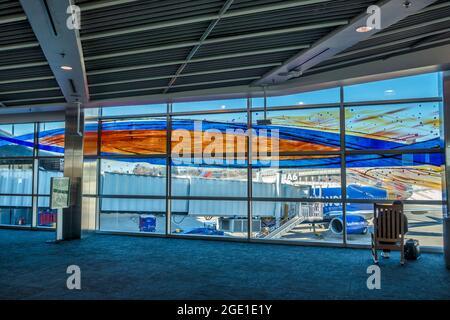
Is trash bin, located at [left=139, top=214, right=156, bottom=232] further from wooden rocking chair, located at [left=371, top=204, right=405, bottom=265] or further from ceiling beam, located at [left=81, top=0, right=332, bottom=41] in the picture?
ceiling beam, located at [left=81, top=0, right=332, bottom=41]

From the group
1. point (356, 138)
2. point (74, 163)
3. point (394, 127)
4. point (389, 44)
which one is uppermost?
point (389, 44)

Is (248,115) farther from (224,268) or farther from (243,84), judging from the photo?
(224,268)

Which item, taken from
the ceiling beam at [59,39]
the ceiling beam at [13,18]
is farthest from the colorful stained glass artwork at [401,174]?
the ceiling beam at [13,18]

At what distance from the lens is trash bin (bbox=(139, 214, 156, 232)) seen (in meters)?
10.6

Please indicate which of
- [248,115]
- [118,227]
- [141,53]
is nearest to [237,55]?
[141,53]

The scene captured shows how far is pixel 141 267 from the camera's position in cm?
657

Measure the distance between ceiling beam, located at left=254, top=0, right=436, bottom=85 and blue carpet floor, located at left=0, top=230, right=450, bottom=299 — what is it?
3498 millimetres

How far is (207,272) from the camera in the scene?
6207mm

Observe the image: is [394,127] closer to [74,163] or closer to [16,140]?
[74,163]

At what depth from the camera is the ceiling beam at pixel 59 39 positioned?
4.20 meters

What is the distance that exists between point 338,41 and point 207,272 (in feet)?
13.3

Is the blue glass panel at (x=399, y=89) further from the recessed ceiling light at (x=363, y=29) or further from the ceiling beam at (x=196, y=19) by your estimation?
the ceiling beam at (x=196, y=19)

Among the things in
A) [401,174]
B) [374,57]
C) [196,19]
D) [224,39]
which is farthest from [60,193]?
[401,174]
